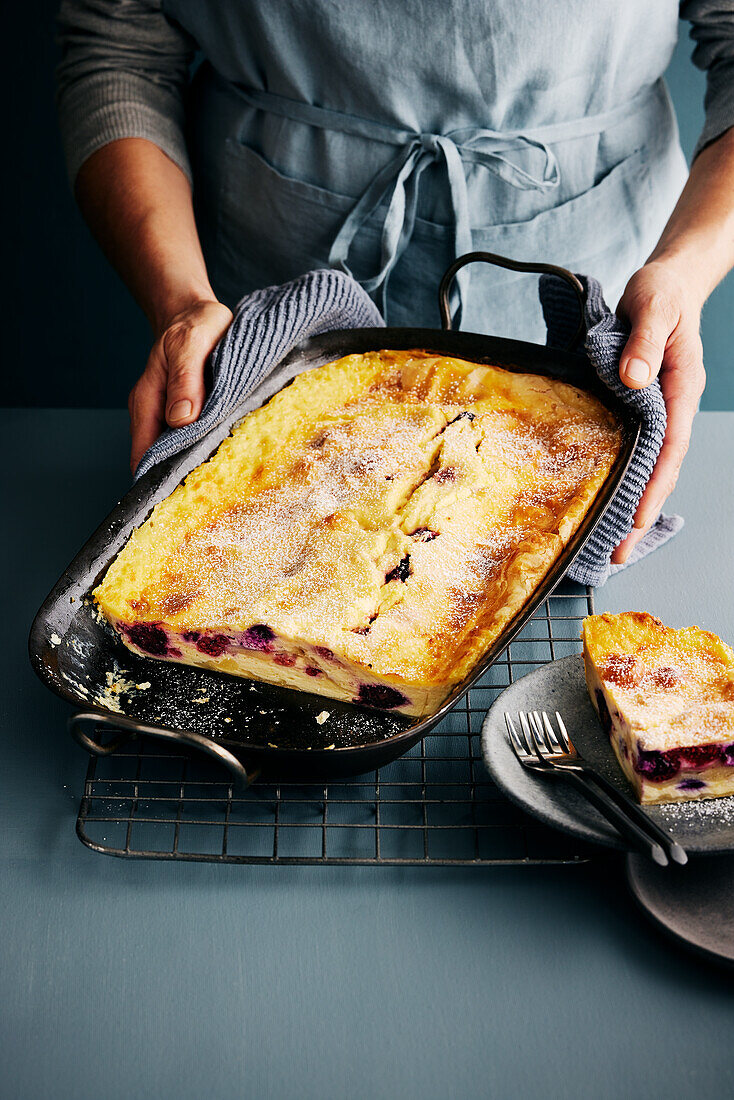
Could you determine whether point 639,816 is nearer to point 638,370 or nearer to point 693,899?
point 693,899

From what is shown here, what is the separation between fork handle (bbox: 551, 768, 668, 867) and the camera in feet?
3.34

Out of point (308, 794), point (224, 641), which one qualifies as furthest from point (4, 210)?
point (308, 794)

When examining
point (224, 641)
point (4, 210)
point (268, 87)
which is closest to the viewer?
point (224, 641)

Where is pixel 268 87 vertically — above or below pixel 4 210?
above

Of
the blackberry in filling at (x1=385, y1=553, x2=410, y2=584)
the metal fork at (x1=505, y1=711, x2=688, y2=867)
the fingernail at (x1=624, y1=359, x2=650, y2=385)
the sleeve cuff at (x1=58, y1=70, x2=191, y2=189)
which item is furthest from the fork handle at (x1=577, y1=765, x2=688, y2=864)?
the sleeve cuff at (x1=58, y1=70, x2=191, y2=189)

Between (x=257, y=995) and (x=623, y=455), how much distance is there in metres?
0.89

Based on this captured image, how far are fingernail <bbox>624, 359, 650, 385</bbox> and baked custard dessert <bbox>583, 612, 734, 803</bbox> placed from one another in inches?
14.7

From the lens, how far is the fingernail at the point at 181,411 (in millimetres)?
1527

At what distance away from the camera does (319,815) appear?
1223mm

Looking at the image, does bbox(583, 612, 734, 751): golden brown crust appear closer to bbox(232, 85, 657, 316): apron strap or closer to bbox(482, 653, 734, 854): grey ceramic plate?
bbox(482, 653, 734, 854): grey ceramic plate

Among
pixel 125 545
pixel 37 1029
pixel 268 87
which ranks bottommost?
pixel 37 1029

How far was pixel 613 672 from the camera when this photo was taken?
1187 mm

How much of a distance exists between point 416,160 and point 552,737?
1.21 m

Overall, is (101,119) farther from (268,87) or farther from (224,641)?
(224,641)
